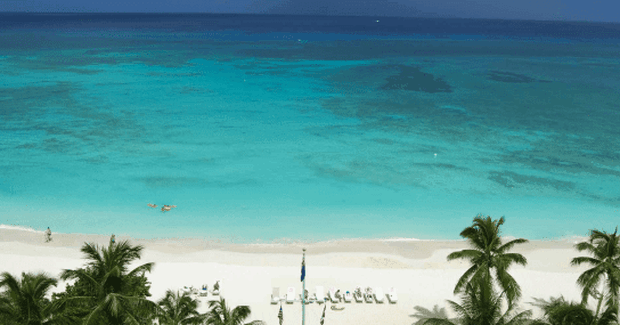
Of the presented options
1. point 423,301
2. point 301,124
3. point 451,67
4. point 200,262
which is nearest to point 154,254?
point 200,262

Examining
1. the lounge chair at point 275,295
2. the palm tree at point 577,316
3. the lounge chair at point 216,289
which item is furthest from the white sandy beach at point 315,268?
the palm tree at point 577,316

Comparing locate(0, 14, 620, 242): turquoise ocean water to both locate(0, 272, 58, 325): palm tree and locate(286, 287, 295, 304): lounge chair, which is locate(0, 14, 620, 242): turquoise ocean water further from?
locate(0, 272, 58, 325): palm tree

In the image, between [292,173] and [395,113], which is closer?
[292,173]

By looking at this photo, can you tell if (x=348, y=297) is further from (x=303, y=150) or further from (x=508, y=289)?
(x=303, y=150)

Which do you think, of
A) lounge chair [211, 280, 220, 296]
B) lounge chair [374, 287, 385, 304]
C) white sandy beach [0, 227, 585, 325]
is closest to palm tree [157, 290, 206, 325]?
white sandy beach [0, 227, 585, 325]

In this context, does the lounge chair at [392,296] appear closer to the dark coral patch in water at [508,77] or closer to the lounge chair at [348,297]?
the lounge chair at [348,297]

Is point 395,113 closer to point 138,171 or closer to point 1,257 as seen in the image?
point 138,171
